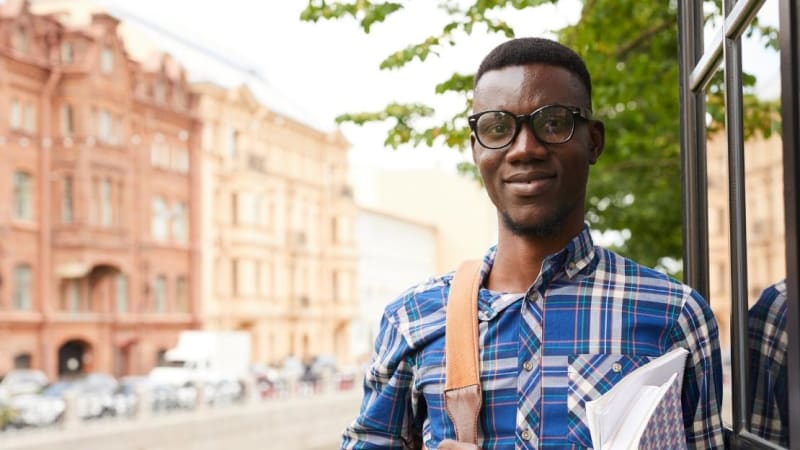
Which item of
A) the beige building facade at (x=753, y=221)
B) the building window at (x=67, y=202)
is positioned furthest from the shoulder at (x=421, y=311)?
the building window at (x=67, y=202)

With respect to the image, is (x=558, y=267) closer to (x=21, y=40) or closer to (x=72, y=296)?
(x=21, y=40)

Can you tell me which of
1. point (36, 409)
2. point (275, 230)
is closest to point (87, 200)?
point (36, 409)

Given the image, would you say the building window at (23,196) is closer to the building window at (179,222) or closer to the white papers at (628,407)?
the building window at (179,222)

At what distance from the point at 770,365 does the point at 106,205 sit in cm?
3355

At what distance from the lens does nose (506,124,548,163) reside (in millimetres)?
1571

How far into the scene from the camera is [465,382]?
157cm

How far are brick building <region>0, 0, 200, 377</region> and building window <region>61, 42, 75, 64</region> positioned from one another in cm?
4

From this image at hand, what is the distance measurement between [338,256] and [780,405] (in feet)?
166

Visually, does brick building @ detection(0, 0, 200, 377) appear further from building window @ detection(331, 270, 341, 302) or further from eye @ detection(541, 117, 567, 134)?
eye @ detection(541, 117, 567, 134)

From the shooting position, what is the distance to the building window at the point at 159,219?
120ft

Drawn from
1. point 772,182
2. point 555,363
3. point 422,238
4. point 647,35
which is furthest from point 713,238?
point 422,238

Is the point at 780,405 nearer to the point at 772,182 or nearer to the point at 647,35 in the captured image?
the point at 772,182

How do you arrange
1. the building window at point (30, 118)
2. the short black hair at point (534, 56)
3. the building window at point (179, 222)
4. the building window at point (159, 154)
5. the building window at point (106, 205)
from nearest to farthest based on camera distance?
1. the short black hair at point (534, 56)
2. the building window at point (30, 118)
3. the building window at point (106, 205)
4. the building window at point (159, 154)
5. the building window at point (179, 222)

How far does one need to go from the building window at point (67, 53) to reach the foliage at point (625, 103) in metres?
24.0
